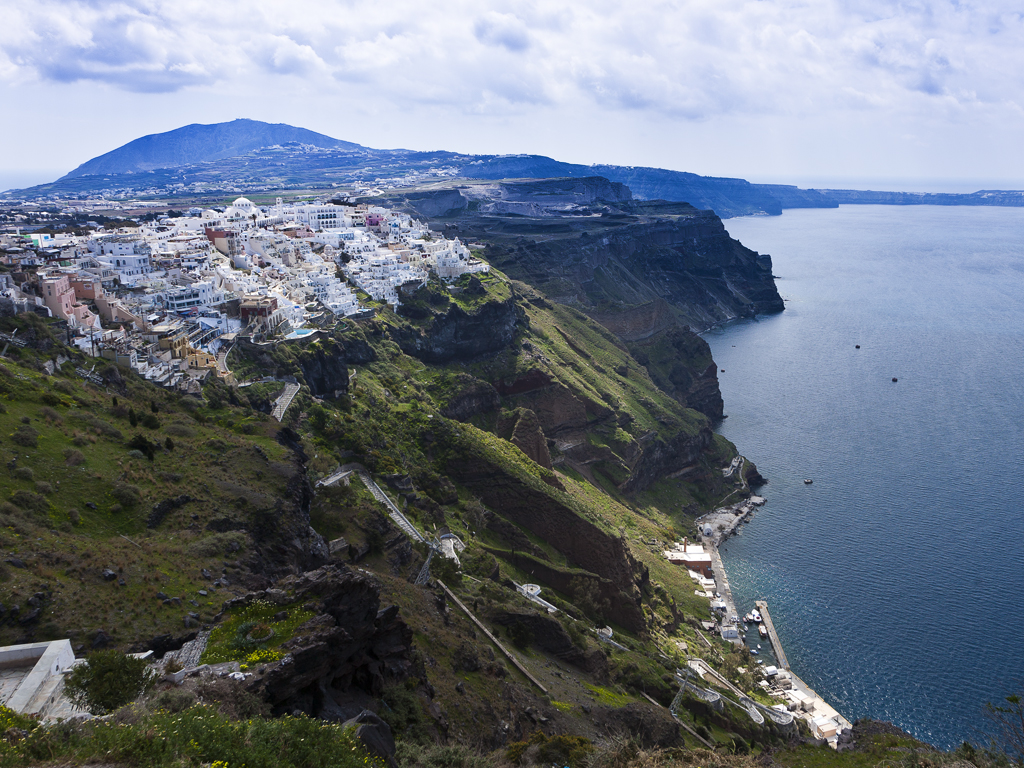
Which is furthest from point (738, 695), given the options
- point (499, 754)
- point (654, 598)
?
point (499, 754)

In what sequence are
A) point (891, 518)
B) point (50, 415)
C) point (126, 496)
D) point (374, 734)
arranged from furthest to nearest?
point (891, 518) → point (50, 415) → point (126, 496) → point (374, 734)

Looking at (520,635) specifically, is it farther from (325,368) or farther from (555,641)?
(325,368)

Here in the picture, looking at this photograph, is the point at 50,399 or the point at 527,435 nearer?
the point at 50,399

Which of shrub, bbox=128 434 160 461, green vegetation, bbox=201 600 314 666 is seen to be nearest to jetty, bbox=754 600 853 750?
green vegetation, bbox=201 600 314 666

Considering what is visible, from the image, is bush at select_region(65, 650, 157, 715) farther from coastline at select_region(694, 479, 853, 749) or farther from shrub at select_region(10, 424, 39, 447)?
coastline at select_region(694, 479, 853, 749)

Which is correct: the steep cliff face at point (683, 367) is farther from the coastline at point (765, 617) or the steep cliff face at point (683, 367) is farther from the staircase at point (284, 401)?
the staircase at point (284, 401)

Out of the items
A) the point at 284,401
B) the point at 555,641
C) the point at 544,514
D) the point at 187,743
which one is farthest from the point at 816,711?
the point at 187,743
